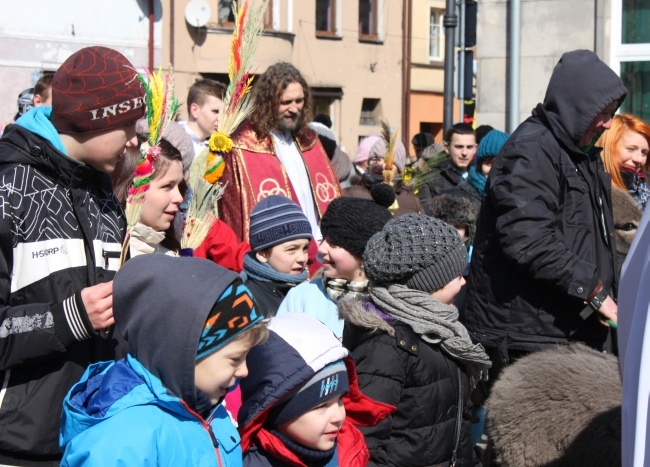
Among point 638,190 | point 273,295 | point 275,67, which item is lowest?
point 273,295

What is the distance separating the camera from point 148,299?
2449 mm

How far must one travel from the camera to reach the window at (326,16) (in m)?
26.4

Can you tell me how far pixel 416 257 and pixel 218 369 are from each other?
3.89 ft

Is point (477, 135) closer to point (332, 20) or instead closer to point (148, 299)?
point (148, 299)

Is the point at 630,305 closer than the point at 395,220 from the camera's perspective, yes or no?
Yes

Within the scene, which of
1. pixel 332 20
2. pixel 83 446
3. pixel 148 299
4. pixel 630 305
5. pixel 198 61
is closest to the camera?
pixel 630 305

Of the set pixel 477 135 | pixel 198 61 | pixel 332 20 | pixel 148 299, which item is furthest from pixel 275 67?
pixel 332 20

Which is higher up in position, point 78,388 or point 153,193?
point 153,193

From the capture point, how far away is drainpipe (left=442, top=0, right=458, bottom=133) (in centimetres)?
1163

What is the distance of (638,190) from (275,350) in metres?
3.53

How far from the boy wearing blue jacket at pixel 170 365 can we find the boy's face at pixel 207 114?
12.6 feet

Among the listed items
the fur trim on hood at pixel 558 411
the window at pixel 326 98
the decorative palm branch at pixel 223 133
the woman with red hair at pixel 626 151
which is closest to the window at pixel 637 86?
the woman with red hair at pixel 626 151

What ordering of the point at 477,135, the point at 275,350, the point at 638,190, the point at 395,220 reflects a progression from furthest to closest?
the point at 477,135
the point at 638,190
the point at 395,220
the point at 275,350

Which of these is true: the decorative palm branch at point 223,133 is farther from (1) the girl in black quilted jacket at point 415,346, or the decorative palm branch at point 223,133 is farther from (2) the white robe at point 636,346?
(2) the white robe at point 636,346
